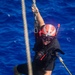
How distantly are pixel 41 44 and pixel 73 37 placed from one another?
6985mm

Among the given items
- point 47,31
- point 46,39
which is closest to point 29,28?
point 47,31

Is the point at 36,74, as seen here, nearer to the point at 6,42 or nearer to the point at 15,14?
the point at 6,42

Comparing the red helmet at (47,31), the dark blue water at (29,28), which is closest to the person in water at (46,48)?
the red helmet at (47,31)

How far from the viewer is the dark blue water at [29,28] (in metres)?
13.4

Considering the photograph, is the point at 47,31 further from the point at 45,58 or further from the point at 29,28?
the point at 29,28

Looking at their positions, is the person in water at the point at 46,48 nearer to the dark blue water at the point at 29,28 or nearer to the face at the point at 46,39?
the face at the point at 46,39

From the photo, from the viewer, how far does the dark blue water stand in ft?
43.9

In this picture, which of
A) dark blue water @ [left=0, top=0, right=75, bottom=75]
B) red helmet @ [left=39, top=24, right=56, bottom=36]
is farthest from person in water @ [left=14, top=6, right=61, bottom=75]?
dark blue water @ [left=0, top=0, right=75, bottom=75]

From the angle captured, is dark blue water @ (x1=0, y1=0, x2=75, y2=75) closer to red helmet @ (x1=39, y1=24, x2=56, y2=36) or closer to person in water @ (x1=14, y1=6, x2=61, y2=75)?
person in water @ (x1=14, y1=6, x2=61, y2=75)

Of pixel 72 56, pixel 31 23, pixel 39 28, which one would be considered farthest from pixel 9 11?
pixel 39 28

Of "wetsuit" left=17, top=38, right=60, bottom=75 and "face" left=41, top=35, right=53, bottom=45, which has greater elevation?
"face" left=41, top=35, right=53, bottom=45

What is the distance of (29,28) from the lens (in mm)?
15617

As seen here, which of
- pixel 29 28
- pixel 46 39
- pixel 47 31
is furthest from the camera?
pixel 29 28

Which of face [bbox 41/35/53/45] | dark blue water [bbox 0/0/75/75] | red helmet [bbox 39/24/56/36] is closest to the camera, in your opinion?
face [bbox 41/35/53/45]
